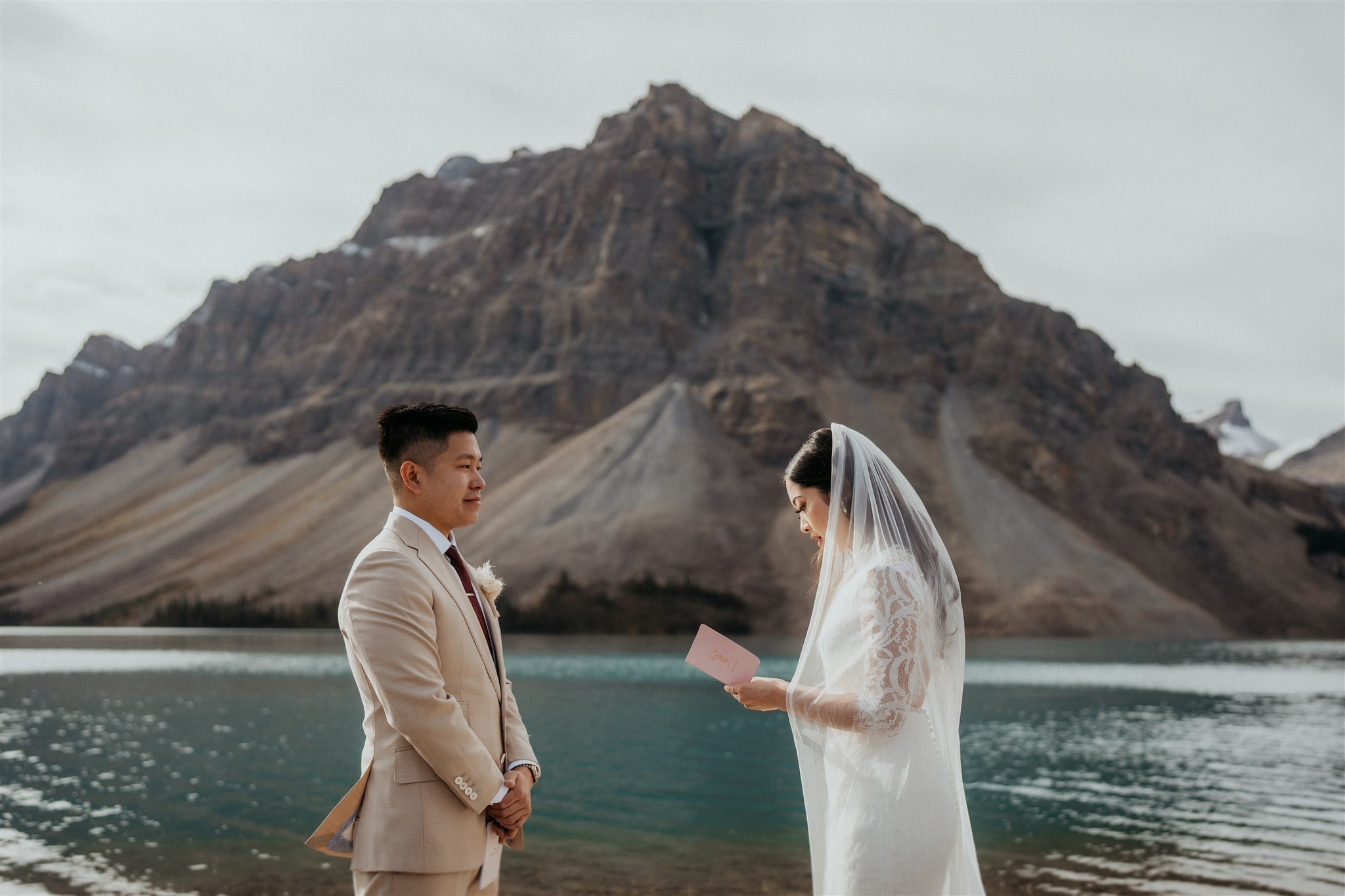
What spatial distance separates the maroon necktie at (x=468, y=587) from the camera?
4.30 m

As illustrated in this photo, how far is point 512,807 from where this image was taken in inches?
160

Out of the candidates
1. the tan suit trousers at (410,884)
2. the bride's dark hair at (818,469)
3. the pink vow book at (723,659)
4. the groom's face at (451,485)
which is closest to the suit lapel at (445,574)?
the groom's face at (451,485)

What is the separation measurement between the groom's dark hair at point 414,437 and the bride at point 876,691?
57.9 inches

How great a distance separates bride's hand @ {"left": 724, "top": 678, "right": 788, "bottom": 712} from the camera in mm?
4418

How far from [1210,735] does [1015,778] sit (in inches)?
401

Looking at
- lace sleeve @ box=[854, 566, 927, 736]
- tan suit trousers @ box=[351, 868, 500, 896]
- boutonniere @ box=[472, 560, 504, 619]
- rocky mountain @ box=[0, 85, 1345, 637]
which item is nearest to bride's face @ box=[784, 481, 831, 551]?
lace sleeve @ box=[854, 566, 927, 736]

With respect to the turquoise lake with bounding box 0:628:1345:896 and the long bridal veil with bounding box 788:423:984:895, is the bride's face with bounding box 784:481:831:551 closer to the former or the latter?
the long bridal veil with bounding box 788:423:984:895

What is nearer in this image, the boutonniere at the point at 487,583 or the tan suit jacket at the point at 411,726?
the tan suit jacket at the point at 411,726

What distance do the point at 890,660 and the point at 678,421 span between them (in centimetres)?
10994

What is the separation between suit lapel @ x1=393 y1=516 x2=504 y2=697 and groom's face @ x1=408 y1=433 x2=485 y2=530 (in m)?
0.13

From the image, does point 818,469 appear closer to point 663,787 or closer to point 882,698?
point 882,698

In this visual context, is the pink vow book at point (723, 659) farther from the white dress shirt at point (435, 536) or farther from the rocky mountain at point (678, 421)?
the rocky mountain at point (678, 421)

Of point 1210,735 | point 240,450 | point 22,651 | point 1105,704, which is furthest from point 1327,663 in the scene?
point 240,450

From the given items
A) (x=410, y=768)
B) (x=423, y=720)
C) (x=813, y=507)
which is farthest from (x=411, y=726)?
(x=813, y=507)
